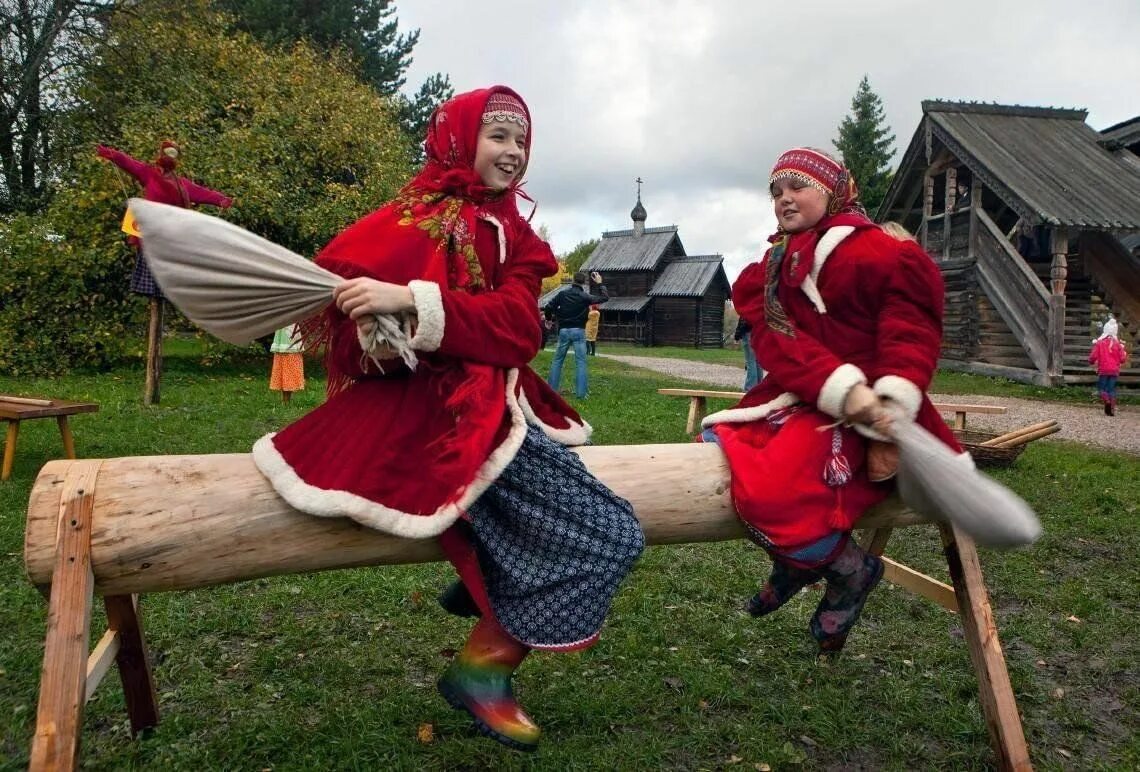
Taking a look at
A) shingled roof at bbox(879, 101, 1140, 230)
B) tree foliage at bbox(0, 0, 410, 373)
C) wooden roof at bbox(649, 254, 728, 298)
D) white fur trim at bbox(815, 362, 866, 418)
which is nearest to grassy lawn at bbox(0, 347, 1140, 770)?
white fur trim at bbox(815, 362, 866, 418)

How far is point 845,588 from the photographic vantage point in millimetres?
2818

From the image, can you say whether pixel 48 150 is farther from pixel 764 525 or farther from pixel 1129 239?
pixel 1129 239

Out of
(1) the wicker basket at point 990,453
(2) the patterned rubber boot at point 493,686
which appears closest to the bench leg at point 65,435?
(2) the patterned rubber boot at point 493,686

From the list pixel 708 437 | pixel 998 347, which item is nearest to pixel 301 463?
pixel 708 437

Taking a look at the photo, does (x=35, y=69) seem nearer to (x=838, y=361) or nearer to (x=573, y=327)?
(x=573, y=327)

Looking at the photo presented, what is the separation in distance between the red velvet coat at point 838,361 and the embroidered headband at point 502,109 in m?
1.05

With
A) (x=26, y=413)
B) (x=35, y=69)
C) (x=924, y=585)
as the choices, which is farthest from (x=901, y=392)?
(x=35, y=69)

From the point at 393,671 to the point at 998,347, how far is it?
1747 centimetres

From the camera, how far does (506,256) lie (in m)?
2.40

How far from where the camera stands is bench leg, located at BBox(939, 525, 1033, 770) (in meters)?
2.54

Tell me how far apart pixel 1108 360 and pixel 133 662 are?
12927 mm

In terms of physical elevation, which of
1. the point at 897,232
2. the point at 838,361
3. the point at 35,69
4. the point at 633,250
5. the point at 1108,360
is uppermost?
the point at 35,69

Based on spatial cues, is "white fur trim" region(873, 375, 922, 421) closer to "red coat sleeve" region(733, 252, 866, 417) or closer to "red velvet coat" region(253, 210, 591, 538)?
"red coat sleeve" region(733, 252, 866, 417)

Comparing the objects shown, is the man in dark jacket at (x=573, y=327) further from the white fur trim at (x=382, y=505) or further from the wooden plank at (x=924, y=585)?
the white fur trim at (x=382, y=505)
